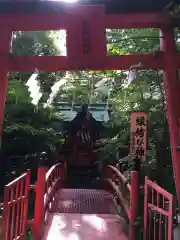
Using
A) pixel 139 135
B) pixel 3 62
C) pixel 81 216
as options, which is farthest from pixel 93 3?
pixel 81 216

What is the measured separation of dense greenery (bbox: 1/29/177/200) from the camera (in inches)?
289

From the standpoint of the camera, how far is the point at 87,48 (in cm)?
511

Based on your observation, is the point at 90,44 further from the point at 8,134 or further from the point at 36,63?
the point at 8,134

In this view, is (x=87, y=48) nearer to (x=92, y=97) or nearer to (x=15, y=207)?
(x=15, y=207)

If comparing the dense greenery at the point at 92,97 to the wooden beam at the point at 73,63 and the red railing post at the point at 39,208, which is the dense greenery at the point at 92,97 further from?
the red railing post at the point at 39,208

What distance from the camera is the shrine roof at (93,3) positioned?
4.83 meters

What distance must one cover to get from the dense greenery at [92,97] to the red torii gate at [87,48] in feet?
3.94

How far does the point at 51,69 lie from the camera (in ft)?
16.8

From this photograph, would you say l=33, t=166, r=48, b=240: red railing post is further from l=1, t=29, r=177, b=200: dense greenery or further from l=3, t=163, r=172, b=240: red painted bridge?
l=1, t=29, r=177, b=200: dense greenery

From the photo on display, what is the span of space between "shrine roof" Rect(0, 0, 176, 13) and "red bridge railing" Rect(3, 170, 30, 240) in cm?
248

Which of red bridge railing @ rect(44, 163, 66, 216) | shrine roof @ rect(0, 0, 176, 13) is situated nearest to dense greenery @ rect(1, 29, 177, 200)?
shrine roof @ rect(0, 0, 176, 13)

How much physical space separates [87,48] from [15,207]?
2.55 m

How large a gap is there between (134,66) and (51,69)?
127cm

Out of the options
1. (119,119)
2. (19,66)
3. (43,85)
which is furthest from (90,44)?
(43,85)
